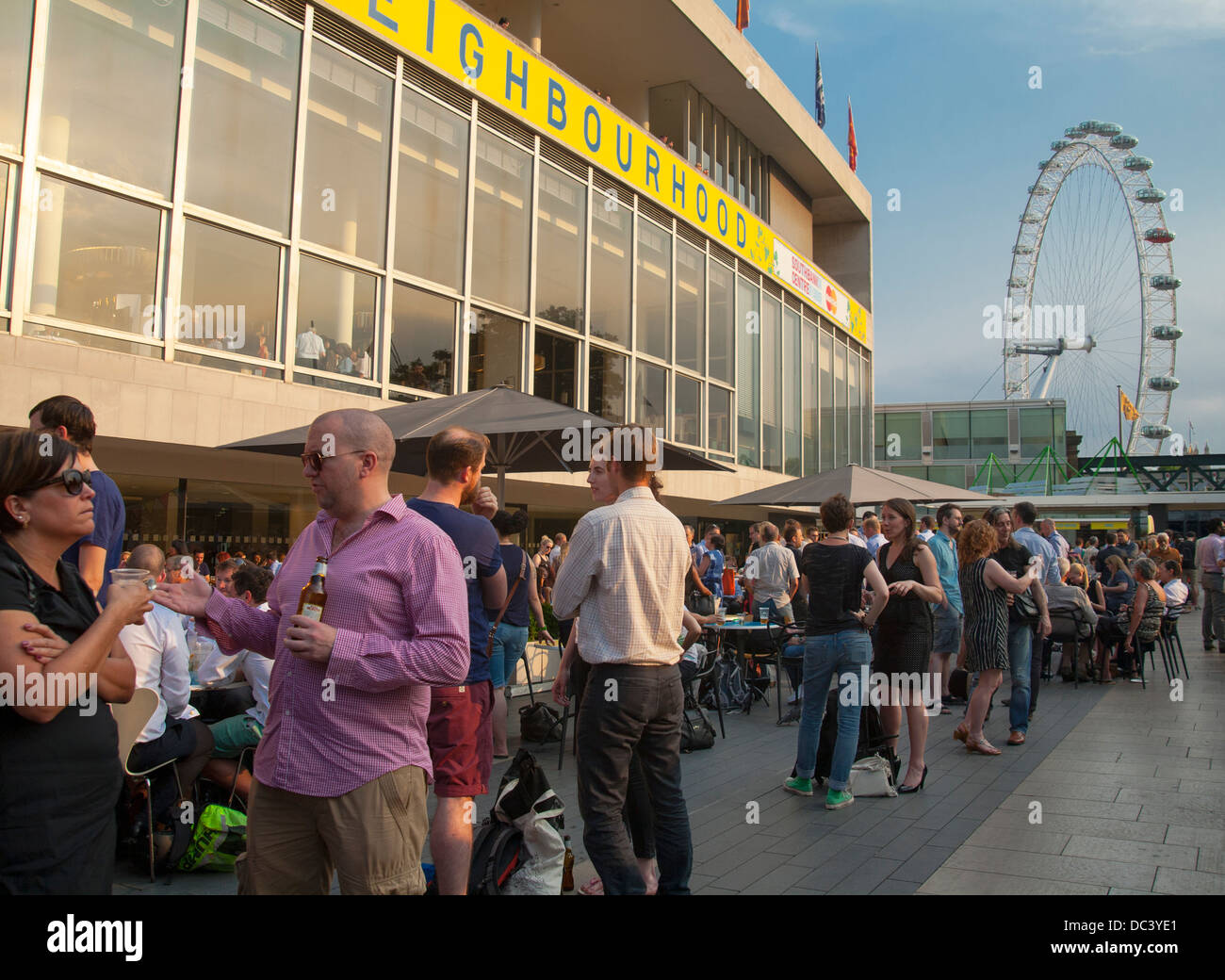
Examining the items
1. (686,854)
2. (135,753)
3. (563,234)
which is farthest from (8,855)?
(563,234)

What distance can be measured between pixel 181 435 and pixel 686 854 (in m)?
9.43

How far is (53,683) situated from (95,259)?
10048 mm

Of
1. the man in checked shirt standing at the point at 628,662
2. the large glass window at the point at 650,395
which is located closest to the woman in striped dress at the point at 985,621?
the man in checked shirt standing at the point at 628,662

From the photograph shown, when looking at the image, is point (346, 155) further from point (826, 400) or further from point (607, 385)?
point (826, 400)

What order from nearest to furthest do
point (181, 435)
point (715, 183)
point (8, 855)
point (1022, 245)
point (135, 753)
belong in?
1. point (8, 855)
2. point (135, 753)
3. point (181, 435)
4. point (715, 183)
5. point (1022, 245)

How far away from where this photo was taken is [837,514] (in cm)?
591

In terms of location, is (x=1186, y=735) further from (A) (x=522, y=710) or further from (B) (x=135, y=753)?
(B) (x=135, y=753)

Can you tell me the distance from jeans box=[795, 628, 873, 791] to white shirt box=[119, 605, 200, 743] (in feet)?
12.2

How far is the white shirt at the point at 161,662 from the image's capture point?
4453 mm

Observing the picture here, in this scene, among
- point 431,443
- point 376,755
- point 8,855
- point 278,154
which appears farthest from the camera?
point 278,154

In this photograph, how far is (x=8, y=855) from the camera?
6.57ft

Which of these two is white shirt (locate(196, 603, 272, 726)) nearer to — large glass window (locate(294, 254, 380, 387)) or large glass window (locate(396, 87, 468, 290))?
large glass window (locate(294, 254, 380, 387))
